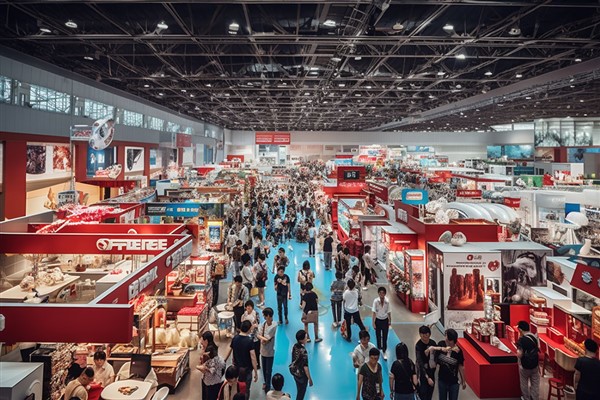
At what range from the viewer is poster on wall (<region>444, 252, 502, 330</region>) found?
7.70 metres

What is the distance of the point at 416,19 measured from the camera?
1065cm

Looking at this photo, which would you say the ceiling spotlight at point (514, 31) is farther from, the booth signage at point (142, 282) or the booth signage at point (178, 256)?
the booth signage at point (142, 282)

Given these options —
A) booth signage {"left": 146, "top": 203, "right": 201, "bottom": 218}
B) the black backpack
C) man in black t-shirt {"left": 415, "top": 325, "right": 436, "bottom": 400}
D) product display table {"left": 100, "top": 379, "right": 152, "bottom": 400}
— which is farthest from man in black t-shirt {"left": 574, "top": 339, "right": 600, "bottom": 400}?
booth signage {"left": 146, "top": 203, "right": 201, "bottom": 218}

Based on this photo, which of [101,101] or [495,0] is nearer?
[495,0]

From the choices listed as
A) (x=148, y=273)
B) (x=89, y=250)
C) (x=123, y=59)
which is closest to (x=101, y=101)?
(x=123, y=59)

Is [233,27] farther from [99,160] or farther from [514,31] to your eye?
[99,160]

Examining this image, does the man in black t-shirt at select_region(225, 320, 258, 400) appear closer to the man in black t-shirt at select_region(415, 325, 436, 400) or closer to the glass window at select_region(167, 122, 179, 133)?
the man in black t-shirt at select_region(415, 325, 436, 400)

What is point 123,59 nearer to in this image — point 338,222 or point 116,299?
point 338,222

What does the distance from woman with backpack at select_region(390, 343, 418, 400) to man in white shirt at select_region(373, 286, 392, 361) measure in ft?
6.59

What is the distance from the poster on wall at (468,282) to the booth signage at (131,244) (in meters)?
5.40

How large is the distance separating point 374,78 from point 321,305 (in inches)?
408

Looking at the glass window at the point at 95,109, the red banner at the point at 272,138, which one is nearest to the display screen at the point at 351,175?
the red banner at the point at 272,138

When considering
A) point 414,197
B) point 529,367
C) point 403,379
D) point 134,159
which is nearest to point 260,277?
point 403,379

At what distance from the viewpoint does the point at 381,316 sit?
6.77m
